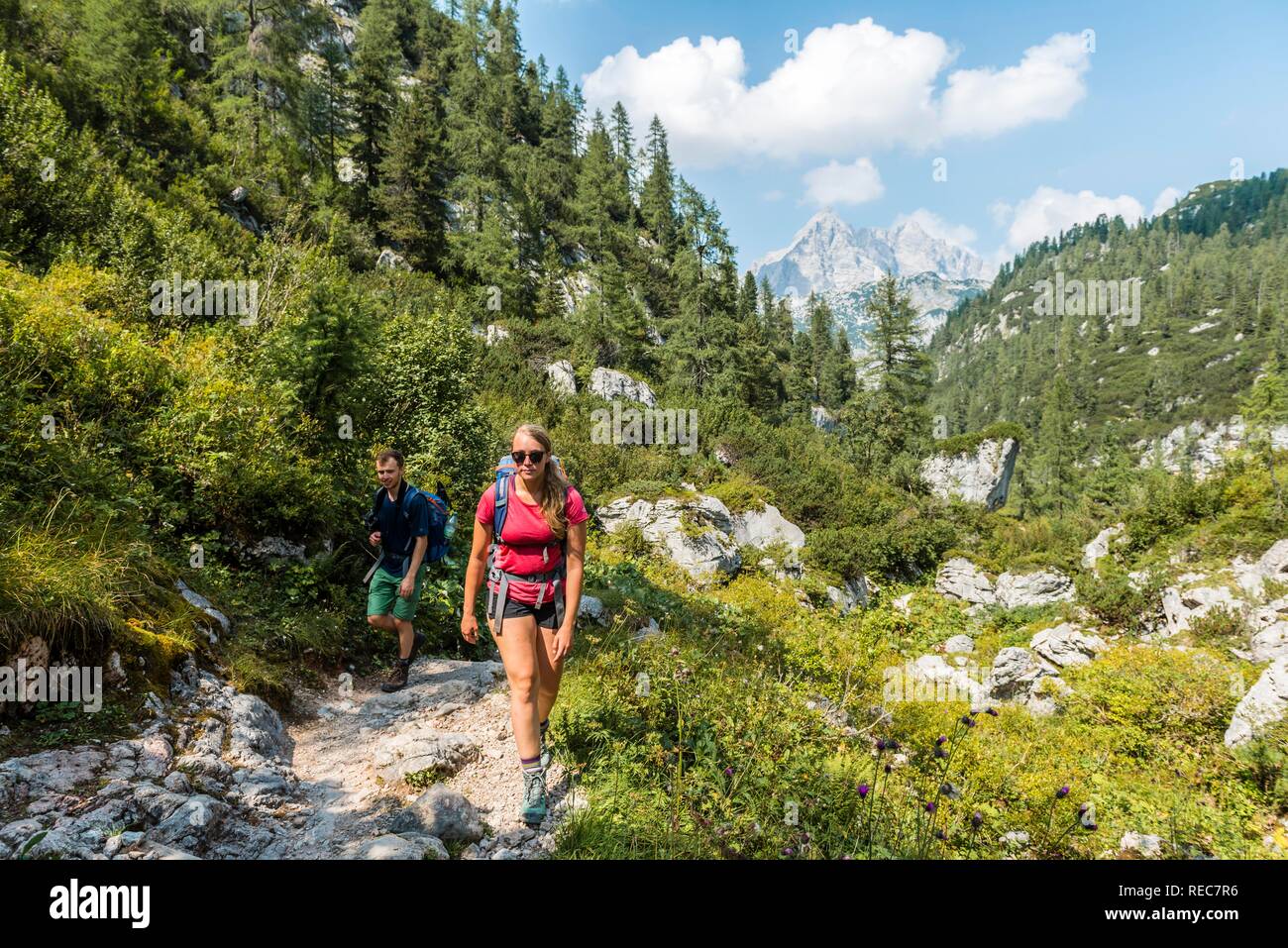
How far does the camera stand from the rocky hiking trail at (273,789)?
2766 mm

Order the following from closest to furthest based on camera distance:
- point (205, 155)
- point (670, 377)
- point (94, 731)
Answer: point (94, 731)
point (205, 155)
point (670, 377)

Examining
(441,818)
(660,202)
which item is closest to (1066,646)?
(441,818)

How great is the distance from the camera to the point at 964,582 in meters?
24.2

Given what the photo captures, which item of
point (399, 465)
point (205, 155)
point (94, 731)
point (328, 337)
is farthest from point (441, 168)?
point (94, 731)

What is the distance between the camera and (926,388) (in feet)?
123

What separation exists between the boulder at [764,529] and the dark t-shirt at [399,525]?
1646cm

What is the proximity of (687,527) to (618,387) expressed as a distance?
498 inches

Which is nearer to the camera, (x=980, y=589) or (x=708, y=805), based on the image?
(x=708, y=805)

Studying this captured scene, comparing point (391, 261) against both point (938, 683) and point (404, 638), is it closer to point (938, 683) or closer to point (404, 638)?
point (404, 638)

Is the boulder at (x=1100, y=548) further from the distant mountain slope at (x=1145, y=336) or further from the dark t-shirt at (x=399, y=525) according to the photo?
the distant mountain slope at (x=1145, y=336)

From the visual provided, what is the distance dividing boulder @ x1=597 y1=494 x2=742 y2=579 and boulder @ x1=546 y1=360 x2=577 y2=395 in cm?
916

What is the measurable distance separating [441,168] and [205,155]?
16.8 m

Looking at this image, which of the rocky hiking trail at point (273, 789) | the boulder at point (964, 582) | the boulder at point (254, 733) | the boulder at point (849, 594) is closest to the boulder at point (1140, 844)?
the rocky hiking trail at point (273, 789)
